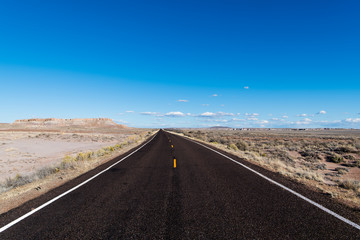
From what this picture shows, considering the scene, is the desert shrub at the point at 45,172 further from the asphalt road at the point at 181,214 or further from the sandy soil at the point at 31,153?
the asphalt road at the point at 181,214

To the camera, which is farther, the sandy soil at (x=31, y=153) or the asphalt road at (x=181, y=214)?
the sandy soil at (x=31, y=153)

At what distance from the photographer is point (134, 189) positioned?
6504 mm

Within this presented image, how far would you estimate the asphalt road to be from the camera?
12.2ft

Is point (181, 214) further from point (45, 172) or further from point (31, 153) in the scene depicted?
point (31, 153)

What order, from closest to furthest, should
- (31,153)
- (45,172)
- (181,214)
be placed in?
1. (181,214)
2. (45,172)
3. (31,153)

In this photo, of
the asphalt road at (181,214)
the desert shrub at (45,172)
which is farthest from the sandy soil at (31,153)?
the asphalt road at (181,214)

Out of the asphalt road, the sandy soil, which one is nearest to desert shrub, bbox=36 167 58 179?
the sandy soil

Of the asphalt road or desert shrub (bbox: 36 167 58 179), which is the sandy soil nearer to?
desert shrub (bbox: 36 167 58 179)

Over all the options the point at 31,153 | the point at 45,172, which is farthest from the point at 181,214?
the point at 31,153

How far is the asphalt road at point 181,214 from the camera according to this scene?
3711 mm

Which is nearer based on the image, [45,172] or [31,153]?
[45,172]

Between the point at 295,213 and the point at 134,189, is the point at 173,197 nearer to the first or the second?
the point at 134,189

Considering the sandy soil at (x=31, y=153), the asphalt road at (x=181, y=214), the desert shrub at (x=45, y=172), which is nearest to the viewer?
the asphalt road at (x=181, y=214)

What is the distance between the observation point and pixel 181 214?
4.48 meters
